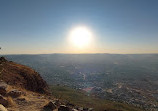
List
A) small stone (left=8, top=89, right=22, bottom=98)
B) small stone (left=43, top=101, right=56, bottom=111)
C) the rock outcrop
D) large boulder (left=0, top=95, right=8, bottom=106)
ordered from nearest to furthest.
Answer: large boulder (left=0, top=95, right=8, bottom=106), small stone (left=43, top=101, right=56, bottom=111), small stone (left=8, top=89, right=22, bottom=98), the rock outcrop

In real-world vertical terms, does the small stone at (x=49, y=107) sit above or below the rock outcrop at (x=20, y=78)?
below

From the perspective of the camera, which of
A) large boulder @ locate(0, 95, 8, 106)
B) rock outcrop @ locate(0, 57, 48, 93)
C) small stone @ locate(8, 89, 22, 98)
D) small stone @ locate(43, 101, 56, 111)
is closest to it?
large boulder @ locate(0, 95, 8, 106)

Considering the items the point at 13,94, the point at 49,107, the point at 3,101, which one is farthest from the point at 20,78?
the point at 49,107

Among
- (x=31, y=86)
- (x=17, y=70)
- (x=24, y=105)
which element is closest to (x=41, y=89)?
(x=31, y=86)

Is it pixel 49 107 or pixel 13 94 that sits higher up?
pixel 13 94

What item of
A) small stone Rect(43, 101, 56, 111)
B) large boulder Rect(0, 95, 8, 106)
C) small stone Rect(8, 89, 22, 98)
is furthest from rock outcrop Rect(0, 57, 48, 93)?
small stone Rect(43, 101, 56, 111)

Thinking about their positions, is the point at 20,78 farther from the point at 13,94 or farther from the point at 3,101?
the point at 3,101

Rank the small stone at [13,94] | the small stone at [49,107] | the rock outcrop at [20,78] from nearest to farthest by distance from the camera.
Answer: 1. the small stone at [49,107]
2. the small stone at [13,94]
3. the rock outcrop at [20,78]

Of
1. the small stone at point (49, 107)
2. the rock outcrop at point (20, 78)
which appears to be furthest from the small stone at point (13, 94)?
the rock outcrop at point (20, 78)

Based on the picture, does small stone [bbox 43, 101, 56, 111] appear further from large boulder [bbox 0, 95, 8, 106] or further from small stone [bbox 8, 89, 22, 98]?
small stone [bbox 8, 89, 22, 98]

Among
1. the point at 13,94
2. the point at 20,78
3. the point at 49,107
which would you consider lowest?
A: the point at 49,107

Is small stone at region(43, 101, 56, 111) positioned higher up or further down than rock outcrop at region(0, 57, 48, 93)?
further down

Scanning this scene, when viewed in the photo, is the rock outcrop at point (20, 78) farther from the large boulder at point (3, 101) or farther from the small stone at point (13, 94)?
the large boulder at point (3, 101)
